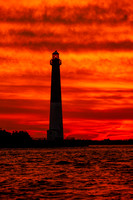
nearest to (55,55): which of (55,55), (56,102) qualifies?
(55,55)

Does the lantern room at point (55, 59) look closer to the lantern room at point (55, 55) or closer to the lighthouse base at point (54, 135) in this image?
the lantern room at point (55, 55)

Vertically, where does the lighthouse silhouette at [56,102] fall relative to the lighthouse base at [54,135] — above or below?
above

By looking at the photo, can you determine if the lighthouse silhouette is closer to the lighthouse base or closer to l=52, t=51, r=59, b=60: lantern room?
the lighthouse base

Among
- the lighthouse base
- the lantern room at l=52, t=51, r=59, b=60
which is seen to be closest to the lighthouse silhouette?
the lighthouse base

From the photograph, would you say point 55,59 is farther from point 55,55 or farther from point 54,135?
point 54,135

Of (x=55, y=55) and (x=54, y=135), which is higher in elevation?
(x=55, y=55)

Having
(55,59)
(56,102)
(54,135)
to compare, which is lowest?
(54,135)

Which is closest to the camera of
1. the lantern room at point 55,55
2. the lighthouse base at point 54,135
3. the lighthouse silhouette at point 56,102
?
the lighthouse silhouette at point 56,102

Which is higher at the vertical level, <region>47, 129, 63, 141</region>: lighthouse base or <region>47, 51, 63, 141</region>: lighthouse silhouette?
<region>47, 51, 63, 141</region>: lighthouse silhouette

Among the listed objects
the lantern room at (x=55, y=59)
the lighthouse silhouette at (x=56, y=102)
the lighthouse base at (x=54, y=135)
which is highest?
the lantern room at (x=55, y=59)

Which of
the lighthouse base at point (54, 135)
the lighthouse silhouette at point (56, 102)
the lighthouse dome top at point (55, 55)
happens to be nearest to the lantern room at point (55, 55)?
the lighthouse dome top at point (55, 55)

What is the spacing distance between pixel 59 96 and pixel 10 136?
3657cm

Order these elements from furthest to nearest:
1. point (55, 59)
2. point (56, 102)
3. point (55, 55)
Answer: point (55, 55) → point (55, 59) → point (56, 102)

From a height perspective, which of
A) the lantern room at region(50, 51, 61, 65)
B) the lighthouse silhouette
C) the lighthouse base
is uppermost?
the lantern room at region(50, 51, 61, 65)
